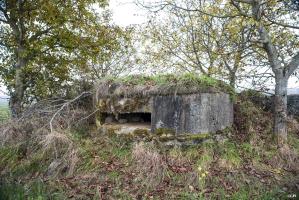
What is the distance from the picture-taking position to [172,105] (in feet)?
19.2

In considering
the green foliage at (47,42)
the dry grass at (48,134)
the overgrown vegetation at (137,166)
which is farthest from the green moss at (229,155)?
the green foliage at (47,42)

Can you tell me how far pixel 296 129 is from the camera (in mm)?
7590

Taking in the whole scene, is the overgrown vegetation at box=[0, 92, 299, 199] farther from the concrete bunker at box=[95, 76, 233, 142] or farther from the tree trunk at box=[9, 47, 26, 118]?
the tree trunk at box=[9, 47, 26, 118]

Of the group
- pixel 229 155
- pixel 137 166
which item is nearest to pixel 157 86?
pixel 137 166

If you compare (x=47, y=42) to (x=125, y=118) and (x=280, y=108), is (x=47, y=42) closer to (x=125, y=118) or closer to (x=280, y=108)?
(x=125, y=118)

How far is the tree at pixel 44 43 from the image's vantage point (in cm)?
898

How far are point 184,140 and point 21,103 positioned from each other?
5838 millimetres

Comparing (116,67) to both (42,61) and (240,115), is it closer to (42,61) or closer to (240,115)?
(42,61)

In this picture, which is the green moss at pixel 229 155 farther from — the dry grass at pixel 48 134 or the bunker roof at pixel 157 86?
the dry grass at pixel 48 134

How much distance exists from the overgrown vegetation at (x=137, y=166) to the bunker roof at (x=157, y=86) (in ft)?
3.03

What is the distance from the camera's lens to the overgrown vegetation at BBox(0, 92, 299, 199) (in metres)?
4.75

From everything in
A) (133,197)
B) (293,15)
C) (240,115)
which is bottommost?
(133,197)

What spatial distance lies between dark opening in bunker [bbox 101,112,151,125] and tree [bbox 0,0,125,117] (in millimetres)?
2265

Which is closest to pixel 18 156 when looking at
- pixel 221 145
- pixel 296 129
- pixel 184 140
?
pixel 184 140
